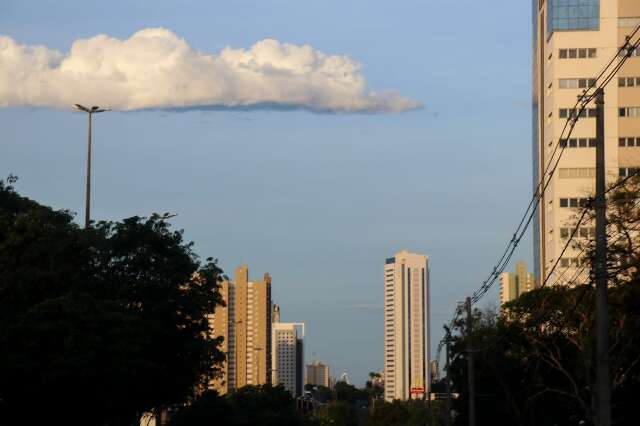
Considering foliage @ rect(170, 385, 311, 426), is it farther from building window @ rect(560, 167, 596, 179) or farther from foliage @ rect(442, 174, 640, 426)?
building window @ rect(560, 167, 596, 179)

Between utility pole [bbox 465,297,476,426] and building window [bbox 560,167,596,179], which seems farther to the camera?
building window [bbox 560,167,596,179]

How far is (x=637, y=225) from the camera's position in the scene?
4300 cm

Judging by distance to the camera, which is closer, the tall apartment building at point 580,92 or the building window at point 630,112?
the tall apartment building at point 580,92

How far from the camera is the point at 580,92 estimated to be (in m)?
138

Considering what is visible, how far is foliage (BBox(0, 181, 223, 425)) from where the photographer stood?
43281mm

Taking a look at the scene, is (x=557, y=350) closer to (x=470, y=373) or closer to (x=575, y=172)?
(x=470, y=373)

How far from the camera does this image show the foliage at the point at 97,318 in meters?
43.3

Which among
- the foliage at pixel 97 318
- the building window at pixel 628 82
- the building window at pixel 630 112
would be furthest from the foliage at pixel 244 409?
the building window at pixel 628 82

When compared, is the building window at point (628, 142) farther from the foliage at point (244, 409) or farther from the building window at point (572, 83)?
the foliage at point (244, 409)

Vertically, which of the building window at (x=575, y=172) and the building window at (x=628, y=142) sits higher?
the building window at (x=628, y=142)

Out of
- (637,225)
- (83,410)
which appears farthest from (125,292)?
(637,225)

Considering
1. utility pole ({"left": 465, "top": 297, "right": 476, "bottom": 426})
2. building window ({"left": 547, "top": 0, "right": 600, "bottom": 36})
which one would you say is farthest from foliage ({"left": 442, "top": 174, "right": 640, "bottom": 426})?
building window ({"left": 547, "top": 0, "right": 600, "bottom": 36})

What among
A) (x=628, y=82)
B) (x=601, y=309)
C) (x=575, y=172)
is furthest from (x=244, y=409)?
(x=601, y=309)

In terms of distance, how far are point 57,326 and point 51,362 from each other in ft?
3.90
